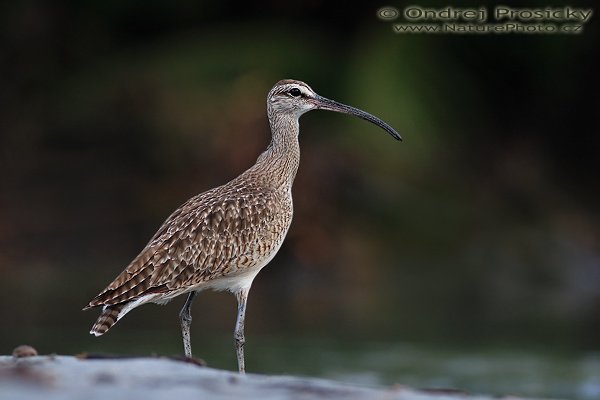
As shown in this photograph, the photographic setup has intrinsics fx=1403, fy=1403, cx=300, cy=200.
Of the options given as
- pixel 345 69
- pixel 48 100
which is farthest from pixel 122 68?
pixel 345 69

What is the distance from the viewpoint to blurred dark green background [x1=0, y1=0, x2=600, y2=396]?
1700 cm

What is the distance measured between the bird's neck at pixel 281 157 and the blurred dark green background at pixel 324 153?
5382mm

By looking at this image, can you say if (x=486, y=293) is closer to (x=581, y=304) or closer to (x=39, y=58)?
(x=581, y=304)

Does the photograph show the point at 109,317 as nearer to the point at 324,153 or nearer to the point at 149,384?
the point at 149,384

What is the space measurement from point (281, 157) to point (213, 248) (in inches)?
45.6

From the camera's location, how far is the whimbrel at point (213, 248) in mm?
8461

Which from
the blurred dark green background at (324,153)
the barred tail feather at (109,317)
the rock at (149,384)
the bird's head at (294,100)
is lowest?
the rock at (149,384)

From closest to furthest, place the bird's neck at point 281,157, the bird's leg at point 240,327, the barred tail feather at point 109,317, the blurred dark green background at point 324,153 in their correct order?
the barred tail feather at point 109,317 → the bird's leg at point 240,327 → the bird's neck at point 281,157 → the blurred dark green background at point 324,153

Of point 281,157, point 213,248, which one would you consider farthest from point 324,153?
point 213,248

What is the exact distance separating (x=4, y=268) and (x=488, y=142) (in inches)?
271

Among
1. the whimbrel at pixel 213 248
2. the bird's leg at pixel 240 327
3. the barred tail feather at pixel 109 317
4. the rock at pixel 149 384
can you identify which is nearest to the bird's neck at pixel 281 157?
the whimbrel at pixel 213 248

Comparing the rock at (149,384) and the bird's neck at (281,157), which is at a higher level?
the bird's neck at (281,157)

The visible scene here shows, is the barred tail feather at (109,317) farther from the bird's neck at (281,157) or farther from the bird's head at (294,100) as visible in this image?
the bird's head at (294,100)

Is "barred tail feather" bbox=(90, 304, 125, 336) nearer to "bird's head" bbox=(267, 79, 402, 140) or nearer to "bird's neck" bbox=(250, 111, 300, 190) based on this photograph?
"bird's neck" bbox=(250, 111, 300, 190)
